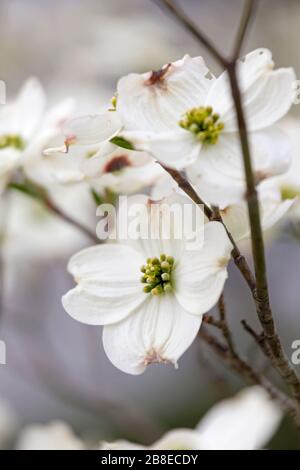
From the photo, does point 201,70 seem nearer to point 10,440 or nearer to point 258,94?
point 258,94

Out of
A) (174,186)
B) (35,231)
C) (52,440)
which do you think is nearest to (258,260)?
(174,186)

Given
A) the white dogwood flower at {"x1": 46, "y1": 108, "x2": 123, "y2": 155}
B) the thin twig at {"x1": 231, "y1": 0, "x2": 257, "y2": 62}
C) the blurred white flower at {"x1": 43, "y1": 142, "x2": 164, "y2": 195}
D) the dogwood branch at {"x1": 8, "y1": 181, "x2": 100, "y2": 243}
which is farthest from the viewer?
the dogwood branch at {"x1": 8, "y1": 181, "x2": 100, "y2": 243}

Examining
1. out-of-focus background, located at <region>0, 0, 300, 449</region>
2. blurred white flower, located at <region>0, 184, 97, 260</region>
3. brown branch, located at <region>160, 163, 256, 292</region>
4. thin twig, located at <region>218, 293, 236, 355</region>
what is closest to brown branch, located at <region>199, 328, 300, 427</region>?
thin twig, located at <region>218, 293, 236, 355</region>

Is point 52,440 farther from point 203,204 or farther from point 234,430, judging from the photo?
point 203,204

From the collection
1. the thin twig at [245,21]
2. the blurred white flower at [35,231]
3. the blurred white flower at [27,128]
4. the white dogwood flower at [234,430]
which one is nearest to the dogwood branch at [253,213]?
the thin twig at [245,21]

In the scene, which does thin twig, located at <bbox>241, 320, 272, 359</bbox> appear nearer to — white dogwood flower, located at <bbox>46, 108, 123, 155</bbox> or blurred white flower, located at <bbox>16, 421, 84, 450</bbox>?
white dogwood flower, located at <bbox>46, 108, 123, 155</bbox>

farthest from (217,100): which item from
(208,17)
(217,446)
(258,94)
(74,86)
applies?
(208,17)
